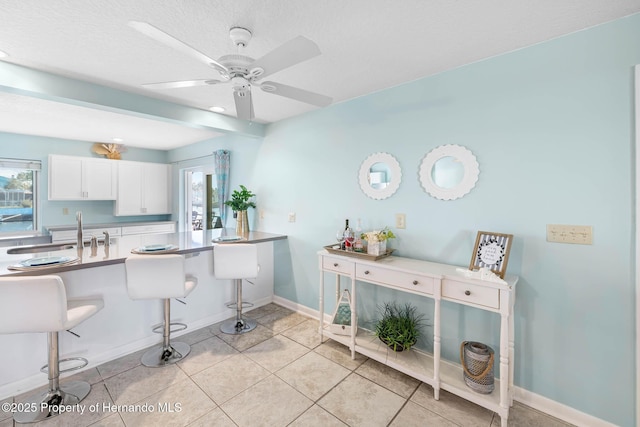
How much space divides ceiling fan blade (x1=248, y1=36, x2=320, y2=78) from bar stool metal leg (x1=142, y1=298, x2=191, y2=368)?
1.99m

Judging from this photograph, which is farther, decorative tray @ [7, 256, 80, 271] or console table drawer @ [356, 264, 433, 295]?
console table drawer @ [356, 264, 433, 295]

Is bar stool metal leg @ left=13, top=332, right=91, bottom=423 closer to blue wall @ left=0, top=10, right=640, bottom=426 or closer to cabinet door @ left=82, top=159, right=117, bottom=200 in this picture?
blue wall @ left=0, top=10, right=640, bottom=426

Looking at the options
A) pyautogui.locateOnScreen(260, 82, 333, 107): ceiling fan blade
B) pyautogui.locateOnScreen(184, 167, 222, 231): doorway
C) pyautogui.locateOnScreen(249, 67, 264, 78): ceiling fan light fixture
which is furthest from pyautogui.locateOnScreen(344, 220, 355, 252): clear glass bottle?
pyautogui.locateOnScreen(184, 167, 222, 231): doorway

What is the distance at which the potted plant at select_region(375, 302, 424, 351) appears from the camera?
2.23m

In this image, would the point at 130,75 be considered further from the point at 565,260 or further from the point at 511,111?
the point at 565,260

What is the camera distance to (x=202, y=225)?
5113 millimetres

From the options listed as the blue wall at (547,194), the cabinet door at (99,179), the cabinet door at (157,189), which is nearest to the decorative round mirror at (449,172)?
the blue wall at (547,194)

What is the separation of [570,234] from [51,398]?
3466mm

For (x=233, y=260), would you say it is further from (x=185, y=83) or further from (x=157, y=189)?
(x=157, y=189)

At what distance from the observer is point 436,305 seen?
1864 millimetres

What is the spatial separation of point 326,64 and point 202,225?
4011 millimetres

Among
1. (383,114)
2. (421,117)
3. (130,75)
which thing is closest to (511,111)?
(421,117)

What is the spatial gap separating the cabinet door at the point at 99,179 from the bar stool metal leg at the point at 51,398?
3.76 m

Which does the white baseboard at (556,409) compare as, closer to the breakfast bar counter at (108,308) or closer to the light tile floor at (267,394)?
the light tile floor at (267,394)
